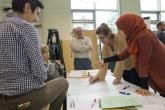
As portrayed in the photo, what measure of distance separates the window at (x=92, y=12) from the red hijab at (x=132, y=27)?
455 cm

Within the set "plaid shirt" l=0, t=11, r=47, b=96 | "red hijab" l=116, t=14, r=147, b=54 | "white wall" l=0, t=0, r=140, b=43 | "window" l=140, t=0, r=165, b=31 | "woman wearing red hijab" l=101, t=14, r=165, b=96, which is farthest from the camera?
"window" l=140, t=0, r=165, b=31

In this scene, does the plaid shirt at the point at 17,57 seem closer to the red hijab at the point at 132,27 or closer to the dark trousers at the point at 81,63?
the red hijab at the point at 132,27

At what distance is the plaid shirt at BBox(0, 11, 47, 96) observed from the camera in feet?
4.62

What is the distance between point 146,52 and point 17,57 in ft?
2.87

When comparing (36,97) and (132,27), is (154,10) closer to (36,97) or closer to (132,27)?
(132,27)

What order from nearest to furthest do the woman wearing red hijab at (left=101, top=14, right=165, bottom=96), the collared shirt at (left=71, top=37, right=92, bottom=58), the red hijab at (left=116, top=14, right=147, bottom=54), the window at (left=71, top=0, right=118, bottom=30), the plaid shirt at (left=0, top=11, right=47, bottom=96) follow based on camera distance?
the plaid shirt at (left=0, top=11, right=47, bottom=96) → the woman wearing red hijab at (left=101, top=14, right=165, bottom=96) → the red hijab at (left=116, top=14, right=147, bottom=54) → the collared shirt at (left=71, top=37, right=92, bottom=58) → the window at (left=71, top=0, right=118, bottom=30)

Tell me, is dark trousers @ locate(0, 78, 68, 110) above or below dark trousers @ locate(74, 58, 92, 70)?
above

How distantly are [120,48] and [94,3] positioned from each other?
428 cm

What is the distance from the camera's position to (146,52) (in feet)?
5.88

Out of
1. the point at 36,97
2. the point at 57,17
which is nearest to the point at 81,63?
the point at 57,17

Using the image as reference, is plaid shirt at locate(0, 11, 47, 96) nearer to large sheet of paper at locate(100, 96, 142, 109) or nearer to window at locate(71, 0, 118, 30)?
large sheet of paper at locate(100, 96, 142, 109)

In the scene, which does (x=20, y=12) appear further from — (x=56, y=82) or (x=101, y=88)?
(x=101, y=88)

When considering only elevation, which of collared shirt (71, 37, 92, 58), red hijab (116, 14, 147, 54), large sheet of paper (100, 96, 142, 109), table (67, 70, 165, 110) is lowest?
table (67, 70, 165, 110)

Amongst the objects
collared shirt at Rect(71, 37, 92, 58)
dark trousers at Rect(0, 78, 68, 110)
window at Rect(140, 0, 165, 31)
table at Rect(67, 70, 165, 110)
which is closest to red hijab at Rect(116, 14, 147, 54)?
table at Rect(67, 70, 165, 110)
